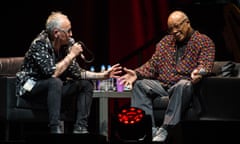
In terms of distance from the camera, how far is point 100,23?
6.56 m

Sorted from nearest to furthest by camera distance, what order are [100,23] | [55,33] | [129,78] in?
[55,33] < [129,78] < [100,23]

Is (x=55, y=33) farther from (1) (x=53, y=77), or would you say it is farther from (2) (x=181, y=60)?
(2) (x=181, y=60)

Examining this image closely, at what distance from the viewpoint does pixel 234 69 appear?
513 centimetres

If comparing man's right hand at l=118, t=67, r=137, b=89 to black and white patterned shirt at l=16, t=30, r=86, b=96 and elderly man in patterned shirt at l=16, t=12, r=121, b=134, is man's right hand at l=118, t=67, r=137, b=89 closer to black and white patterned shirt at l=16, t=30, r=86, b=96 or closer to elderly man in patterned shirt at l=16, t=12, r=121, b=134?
elderly man in patterned shirt at l=16, t=12, r=121, b=134

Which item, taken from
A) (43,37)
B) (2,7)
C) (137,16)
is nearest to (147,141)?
(43,37)

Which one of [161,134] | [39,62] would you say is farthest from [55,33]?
[161,134]

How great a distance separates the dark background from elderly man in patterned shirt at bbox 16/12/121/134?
1.73 meters

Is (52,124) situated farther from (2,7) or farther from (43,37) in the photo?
(2,7)

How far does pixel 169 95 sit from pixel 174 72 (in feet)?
1.24

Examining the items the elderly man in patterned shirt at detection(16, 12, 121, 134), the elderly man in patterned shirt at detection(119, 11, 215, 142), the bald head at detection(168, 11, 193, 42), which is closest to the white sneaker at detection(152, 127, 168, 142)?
the elderly man in patterned shirt at detection(119, 11, 215, 142)

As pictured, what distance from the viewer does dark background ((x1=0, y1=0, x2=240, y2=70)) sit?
645 centimetres

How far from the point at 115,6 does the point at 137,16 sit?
27 cm

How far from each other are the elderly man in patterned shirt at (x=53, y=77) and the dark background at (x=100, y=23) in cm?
173

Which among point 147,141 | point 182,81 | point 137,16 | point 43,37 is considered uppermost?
point 137,16
